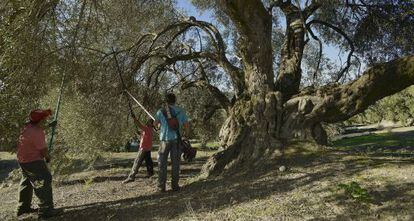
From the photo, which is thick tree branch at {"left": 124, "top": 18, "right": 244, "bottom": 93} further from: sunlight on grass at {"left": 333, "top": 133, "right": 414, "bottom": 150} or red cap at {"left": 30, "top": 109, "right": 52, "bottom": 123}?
sunlight on grass at {"left": 333, "top": 133, "right": 414, "bottom": 150}

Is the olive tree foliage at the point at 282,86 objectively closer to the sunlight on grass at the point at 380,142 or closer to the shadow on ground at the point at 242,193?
the shadow on ground at the point at 242,193

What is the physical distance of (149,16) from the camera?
1357 cm

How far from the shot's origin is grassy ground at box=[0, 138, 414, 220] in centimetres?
602

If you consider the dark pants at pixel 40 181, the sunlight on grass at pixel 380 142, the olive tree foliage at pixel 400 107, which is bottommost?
the sunlight on grass at pixel 380 142

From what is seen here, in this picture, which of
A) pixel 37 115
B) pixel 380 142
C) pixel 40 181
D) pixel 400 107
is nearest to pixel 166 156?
pixel 40 181

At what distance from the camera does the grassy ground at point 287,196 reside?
237 inches

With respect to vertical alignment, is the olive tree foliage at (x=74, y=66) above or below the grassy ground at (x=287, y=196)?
above

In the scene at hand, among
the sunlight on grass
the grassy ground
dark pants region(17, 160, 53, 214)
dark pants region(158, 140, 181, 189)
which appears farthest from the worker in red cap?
the sunlight on grass

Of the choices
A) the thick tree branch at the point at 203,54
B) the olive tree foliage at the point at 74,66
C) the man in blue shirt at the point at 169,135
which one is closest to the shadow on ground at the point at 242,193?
the man in blue shirt at the point at 169,135

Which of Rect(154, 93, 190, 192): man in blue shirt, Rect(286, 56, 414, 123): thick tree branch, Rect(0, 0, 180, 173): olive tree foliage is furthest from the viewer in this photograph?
Rect(286, 56, 414, 123): thick tree branch

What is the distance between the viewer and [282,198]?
6.79 m

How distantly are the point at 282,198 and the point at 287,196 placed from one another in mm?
116

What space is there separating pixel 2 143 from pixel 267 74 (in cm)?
633

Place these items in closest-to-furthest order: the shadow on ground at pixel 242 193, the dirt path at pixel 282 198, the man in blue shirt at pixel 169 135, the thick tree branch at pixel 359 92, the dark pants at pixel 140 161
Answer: the dirt path at pixel 282 198 < the shadow on ground at pixel 242 193 < the man in blue shirt at pixel 169 135 < the thick tree branch at pixel 359 92 < the dark pants at pixel 140 161
